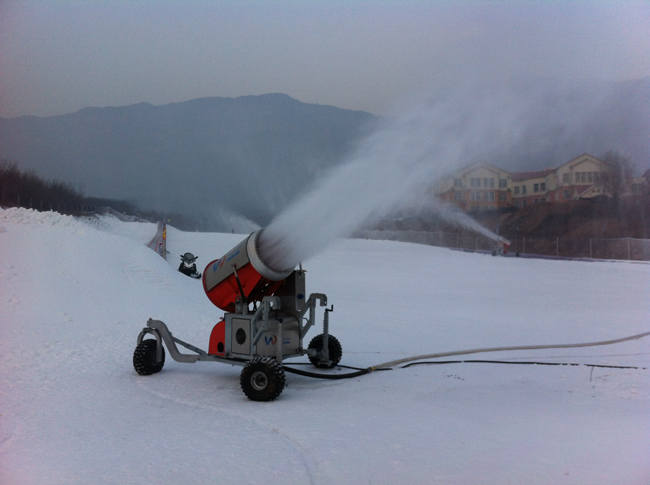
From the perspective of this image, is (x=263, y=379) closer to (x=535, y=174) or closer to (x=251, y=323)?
(x=251, y=323)

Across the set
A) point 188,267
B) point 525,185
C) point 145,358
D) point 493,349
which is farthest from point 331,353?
point 525,185

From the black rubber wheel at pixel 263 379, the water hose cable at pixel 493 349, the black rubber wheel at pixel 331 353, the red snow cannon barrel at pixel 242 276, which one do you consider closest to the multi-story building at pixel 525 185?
the water hose cable at pixel 493 349

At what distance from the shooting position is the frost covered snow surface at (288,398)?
4316mm

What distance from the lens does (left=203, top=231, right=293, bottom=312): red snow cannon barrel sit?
7.11m

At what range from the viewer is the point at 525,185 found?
37188mm

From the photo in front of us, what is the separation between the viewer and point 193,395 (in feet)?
22.4

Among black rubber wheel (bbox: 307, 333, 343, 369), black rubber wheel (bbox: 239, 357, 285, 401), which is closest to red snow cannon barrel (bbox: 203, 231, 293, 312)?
black rubber wheel (bbox: 239, 357, 285, 401)

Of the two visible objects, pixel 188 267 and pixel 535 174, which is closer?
pixel 188 267

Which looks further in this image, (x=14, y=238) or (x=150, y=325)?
(x=14, y=238)

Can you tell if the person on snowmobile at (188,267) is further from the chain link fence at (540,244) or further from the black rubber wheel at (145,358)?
the chain link fence at (540,244)

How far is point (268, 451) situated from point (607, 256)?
32542mm

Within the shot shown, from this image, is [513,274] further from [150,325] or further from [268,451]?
Result: [268,451]

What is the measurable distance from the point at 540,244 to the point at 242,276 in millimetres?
31642

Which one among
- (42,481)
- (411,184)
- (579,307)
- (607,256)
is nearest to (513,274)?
(579,307)
